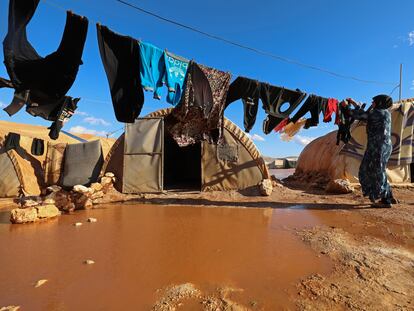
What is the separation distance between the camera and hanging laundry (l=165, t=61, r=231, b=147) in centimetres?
632

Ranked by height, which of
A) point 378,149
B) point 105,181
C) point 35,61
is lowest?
point 105,181

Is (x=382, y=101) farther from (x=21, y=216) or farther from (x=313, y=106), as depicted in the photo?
(x=21, y=216)

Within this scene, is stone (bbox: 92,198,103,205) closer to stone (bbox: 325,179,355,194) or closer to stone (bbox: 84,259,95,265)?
stone (bbox: 84,259,95,265)

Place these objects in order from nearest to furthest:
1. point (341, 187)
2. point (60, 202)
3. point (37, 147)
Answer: point (60, 202), point (341, 187), point (37, 147)

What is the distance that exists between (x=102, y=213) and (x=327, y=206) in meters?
5.21

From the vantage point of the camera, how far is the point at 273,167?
91.9 ft

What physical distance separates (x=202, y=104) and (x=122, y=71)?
204 centimetres

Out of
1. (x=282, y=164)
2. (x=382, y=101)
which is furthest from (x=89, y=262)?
(x=282, y=164)

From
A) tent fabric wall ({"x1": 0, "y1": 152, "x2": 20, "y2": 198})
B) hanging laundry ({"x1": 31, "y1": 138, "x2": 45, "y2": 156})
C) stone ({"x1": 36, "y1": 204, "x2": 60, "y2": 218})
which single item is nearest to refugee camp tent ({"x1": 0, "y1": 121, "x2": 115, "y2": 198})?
tent fabric wall ({"x1": 0, "y1": 152, "x2": 20, "y2": 198})

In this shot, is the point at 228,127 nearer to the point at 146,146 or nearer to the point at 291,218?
the point at 146,146

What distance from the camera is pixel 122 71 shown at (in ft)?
16.7

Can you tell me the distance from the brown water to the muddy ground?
0.32 feet

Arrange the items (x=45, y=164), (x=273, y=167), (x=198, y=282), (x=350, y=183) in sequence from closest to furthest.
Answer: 1. (x=198, y=282)
2. (x=350, y=183)
3. (x=45, y=164)
4. (x=273, y=167)

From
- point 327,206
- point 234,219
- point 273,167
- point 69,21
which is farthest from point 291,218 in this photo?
point 273,167
